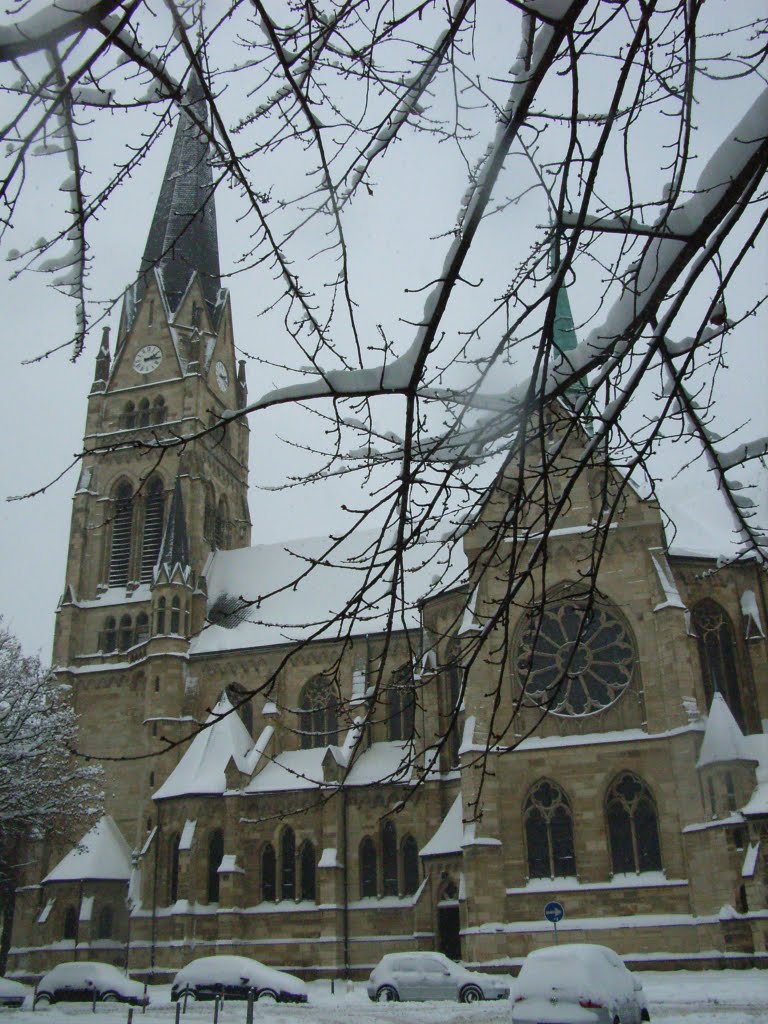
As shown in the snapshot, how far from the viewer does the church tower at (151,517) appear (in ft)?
126

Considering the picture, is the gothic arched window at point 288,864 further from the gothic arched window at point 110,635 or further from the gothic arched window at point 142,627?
the gothic arched window at point 110,635

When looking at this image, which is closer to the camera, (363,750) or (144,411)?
(363,750)

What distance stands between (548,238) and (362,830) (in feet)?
99.5

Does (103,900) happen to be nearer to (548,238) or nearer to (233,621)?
(233,621)

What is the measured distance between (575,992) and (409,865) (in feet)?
60.1

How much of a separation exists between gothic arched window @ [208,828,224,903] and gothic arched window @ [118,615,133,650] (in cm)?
1030

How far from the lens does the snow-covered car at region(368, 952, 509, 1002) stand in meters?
22.0

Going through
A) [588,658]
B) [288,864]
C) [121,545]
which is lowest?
[288,864]

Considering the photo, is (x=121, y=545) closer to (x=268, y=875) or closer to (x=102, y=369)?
(x=102, y=369)

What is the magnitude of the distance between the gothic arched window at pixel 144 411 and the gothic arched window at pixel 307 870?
22.7 meters

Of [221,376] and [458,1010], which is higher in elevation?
[221,376]

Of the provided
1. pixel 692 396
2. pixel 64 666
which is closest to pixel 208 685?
pixel 64 666

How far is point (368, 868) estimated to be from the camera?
3241 cm

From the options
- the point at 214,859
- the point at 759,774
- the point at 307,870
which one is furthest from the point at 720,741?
the point at 214,859
